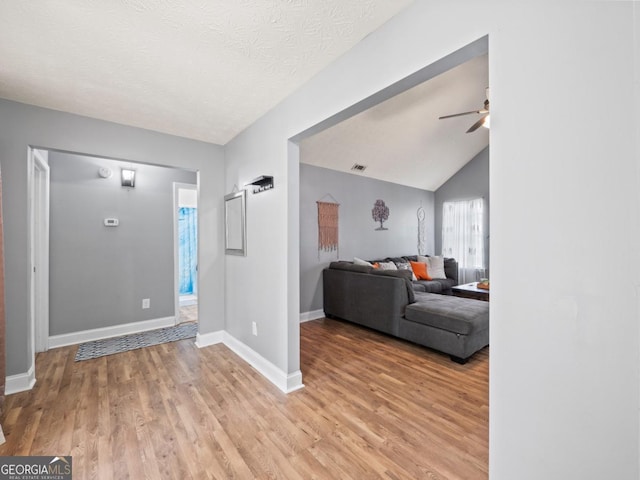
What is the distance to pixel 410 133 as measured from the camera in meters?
4.68

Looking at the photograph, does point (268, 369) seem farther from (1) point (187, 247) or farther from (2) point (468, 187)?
(2) point (468, 187)

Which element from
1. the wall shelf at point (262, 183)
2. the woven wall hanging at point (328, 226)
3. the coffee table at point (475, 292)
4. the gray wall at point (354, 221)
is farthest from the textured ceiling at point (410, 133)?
the coffee table at point (475, 292)

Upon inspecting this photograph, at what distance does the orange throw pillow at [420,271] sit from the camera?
543cm

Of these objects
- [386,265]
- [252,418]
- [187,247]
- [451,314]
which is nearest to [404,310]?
[451,314]

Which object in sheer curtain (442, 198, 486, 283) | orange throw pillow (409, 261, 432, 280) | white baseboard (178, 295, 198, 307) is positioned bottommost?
white baseboard (178, 295, 198, 307)

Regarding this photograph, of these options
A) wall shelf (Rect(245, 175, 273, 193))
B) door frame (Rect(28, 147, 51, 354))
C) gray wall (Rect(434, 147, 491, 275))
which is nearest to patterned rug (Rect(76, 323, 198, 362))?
door frame (Rect(28, 147, 51, 354))

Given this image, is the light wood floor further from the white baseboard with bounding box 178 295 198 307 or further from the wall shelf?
the white baseboard with bounding box 178 295 198 307

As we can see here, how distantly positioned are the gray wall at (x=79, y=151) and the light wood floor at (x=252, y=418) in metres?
0.56

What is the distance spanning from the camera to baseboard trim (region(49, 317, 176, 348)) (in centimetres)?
331

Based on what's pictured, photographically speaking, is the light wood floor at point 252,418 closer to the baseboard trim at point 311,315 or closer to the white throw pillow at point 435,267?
the baseboard trim at point 311,315

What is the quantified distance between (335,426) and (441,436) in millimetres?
676

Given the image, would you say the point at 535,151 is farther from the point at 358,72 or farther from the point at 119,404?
the point at 119,404

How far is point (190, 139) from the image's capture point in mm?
3311

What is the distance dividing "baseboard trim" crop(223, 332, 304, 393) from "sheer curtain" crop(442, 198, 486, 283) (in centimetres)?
544
